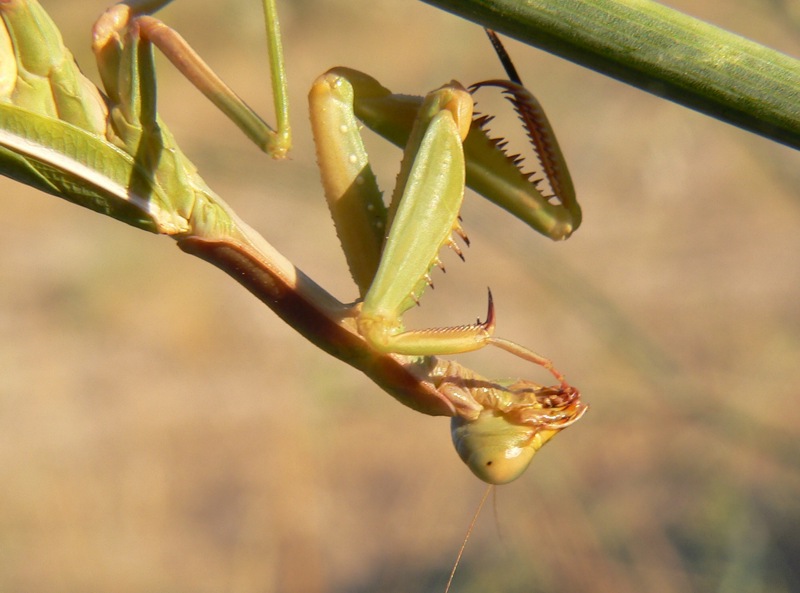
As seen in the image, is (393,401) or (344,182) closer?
(344,182)

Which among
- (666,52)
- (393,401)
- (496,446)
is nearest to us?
(666,52)

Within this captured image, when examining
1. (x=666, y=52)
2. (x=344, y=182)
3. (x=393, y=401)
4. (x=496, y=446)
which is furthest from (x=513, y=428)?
(x=393, y=401)

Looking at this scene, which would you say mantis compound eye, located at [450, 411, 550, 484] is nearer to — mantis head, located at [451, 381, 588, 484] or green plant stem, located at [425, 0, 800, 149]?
mantis head, located at [451, 381, 588, 484]

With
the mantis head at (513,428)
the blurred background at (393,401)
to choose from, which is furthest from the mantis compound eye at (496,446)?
the blurred background at (393,401)

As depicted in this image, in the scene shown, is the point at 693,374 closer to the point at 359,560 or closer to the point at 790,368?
the point at 790,368

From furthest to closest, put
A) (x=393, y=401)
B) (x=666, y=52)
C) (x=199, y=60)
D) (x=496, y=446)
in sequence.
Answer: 1. (x=393, y=401)
2. (x=496, y=446)
3. (x=199, y=60)
4. (x=666, y=52)

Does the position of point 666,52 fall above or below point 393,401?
above

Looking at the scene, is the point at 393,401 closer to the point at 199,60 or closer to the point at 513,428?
the point at 513,428

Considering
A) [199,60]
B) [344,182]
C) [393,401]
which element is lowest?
[393,401]

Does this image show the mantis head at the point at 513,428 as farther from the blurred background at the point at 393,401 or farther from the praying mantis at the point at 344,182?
the blurred background at the point at 393,401
